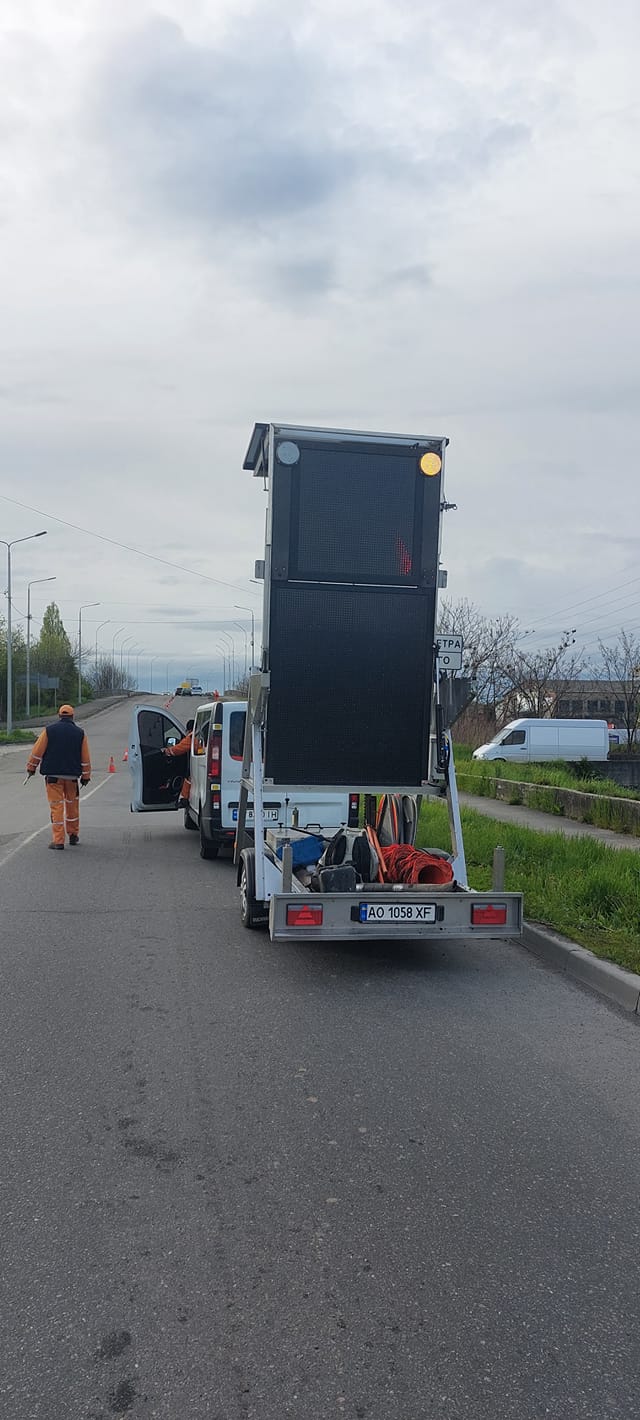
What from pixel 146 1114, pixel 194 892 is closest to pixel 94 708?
pixel 194 892

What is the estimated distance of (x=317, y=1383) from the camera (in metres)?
2.81

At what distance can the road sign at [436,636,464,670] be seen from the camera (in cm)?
827

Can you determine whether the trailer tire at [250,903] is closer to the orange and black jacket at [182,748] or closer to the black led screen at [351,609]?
the black led screen at [351,609]

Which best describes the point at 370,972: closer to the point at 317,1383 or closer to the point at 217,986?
the point at 217,986

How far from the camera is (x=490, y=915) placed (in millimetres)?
7238

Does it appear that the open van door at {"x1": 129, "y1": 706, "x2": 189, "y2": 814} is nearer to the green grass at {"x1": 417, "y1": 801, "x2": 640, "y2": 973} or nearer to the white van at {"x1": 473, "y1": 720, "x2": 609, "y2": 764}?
the green grass at {"x1": 417, "y1": 801, "x2": 640, "y2": 973}

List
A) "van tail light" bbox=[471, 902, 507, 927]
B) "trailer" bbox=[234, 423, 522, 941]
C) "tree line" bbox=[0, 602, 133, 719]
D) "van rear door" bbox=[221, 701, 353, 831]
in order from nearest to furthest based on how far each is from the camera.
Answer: "van tail light" bbox=[471, 902, 507, 927] → "trailer" bbox=[234, 423, 522, 941] → "van rear door" bbox=[221, 701, 353, 831] → "tree line" bbox=[0, 602, 133, 719]

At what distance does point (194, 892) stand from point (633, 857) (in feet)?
13.7

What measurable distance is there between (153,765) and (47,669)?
270ft

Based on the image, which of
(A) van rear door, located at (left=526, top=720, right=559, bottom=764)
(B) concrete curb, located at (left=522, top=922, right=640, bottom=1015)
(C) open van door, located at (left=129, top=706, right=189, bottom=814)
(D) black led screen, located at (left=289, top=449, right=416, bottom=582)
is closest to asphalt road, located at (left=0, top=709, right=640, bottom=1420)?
(B) concrete curb, located at (left=522, top=922, right=640, bottom=1015)

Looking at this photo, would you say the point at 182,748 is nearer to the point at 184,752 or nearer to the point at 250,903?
the point at 184,752

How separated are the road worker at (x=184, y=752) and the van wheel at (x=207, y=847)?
3.97 ft

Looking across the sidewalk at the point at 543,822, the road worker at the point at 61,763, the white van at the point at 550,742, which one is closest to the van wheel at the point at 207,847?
the road worker at the point at 61,763

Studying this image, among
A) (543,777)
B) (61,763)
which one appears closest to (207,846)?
(61,763)
